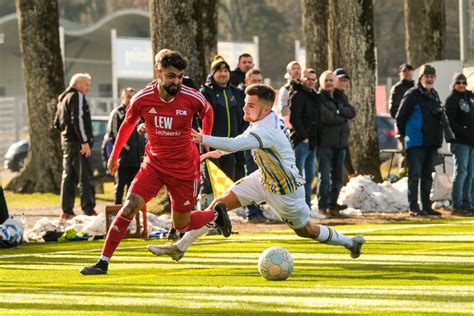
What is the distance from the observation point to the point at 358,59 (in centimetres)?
2659

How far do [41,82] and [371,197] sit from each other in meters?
9.02

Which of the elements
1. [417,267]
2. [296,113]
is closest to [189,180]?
[417,267]

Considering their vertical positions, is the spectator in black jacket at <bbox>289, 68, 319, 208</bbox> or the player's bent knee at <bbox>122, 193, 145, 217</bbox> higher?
the spectator in black jacket at <bbox>289, 68, 319, 208</bbox>

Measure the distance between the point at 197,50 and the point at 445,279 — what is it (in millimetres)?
11088

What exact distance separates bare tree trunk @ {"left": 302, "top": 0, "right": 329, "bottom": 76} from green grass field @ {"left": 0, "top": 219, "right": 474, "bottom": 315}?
13.9m

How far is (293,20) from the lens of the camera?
291 ft

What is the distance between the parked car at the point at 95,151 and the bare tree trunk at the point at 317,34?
5692 millimetres

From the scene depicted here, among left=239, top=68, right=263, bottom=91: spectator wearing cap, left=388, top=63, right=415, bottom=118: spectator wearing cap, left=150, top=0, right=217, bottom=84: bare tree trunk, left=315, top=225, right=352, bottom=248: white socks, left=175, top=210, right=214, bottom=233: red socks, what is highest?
left=150, top=0, right=217, bottom=84: bare tree trunk

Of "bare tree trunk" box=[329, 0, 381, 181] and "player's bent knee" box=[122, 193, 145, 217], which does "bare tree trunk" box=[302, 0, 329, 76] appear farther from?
"player's bent knee" box=[122, 193, 145, 217]

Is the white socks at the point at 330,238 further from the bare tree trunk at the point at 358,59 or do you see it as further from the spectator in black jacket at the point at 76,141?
the bare tree trunk at the point at 358,59

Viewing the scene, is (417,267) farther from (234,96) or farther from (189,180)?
(234,96)


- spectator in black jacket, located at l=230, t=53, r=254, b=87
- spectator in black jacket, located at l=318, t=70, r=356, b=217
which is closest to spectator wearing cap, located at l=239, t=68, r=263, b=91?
spectator in black jacket, located at l=230, t=53, r=254, b=87

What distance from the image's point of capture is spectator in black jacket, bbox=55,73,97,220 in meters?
21.1

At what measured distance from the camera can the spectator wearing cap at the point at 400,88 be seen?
943 inches
